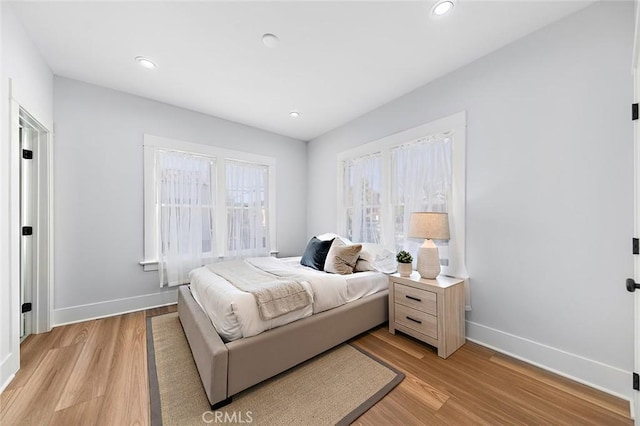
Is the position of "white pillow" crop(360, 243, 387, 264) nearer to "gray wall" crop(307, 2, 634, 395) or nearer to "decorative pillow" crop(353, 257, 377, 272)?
"decorative pillow" crop(353, 257, 377, 272)

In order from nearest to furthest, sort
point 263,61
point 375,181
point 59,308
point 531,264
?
1. point 531,264
2. point 263,61
3. point 59,308
4. point 375,181

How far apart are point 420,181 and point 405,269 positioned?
103 cm

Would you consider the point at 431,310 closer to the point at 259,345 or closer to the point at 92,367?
the point at 259,345

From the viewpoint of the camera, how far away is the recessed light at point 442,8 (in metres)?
1.69

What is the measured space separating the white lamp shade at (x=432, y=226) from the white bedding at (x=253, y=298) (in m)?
0.75

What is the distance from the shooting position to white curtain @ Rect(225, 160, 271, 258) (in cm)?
374

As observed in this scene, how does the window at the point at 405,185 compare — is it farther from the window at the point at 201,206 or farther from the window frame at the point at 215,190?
the window at the point at 201,206

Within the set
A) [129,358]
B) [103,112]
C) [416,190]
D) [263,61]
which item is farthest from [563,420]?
[103,112]

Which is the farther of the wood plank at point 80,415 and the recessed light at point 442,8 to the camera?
the recessed light at point 442,8

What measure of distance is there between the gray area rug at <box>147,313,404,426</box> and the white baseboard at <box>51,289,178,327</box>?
1.22 m

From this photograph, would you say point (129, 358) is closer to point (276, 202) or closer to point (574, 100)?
point (276, 202)

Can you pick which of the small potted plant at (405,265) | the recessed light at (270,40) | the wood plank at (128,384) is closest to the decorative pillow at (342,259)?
the small potted plant at (405,265)

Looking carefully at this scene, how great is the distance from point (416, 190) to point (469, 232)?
0.71m

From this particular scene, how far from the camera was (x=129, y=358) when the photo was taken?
1980 millimetres
